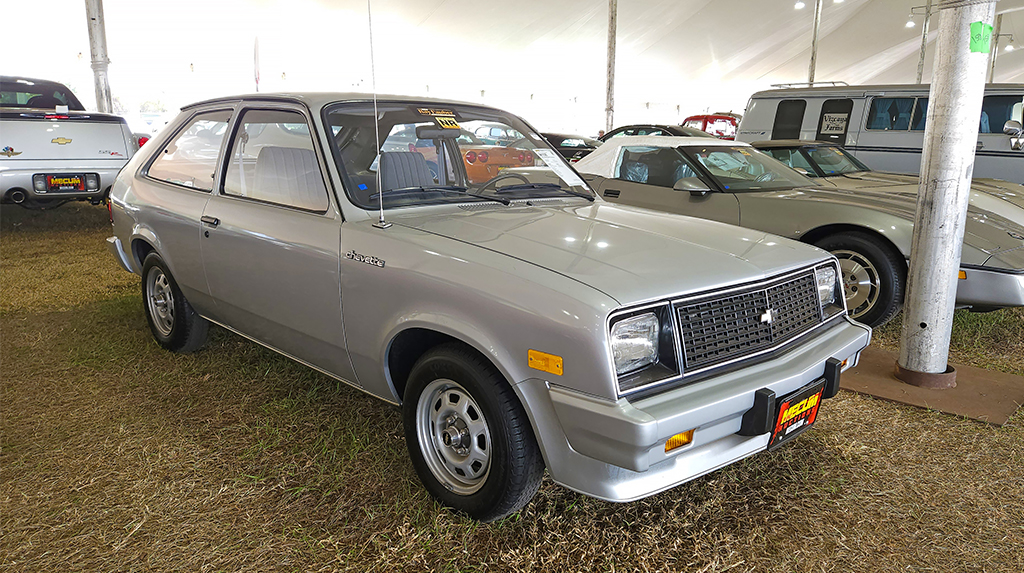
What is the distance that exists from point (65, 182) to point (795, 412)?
847 centimetres

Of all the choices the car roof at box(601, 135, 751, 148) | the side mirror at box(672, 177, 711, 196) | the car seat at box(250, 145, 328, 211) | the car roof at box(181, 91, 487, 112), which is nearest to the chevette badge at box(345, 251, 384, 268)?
the car seat at box(250, 145, 328, 211)

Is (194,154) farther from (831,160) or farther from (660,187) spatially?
(831,160)

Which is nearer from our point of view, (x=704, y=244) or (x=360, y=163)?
(x=704, y=244)

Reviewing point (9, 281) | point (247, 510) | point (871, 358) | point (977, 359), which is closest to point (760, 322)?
point (247, 510)

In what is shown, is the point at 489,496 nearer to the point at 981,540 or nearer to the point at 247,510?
the point at 247,510

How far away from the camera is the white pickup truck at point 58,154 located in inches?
293

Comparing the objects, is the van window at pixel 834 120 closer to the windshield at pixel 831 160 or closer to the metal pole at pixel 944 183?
the windshield at pixel 831 160

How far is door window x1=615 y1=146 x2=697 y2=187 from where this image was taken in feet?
18.3

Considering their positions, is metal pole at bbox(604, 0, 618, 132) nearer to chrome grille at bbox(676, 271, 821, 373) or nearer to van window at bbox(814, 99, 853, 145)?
van window at bbox(814, 99, 853, 145)

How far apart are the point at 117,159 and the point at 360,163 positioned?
22.8 ft

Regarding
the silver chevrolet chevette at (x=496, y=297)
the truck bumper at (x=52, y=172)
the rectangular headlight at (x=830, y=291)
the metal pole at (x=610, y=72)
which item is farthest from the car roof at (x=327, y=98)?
the metal pole at (x=610, y=72)

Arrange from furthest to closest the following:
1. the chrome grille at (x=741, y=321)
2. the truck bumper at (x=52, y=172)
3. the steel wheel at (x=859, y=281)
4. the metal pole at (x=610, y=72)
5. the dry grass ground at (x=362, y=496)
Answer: the metal pole at (x=610, y=72)
the truck bumper at (x=52, y=172)
the steel wheel at (x=859, y=281)
the dry grass ground at (x=362, y=496)
the chrome grille at (x=741, y=321)

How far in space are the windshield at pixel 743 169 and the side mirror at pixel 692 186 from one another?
26 centimetres

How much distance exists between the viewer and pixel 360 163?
285cm
